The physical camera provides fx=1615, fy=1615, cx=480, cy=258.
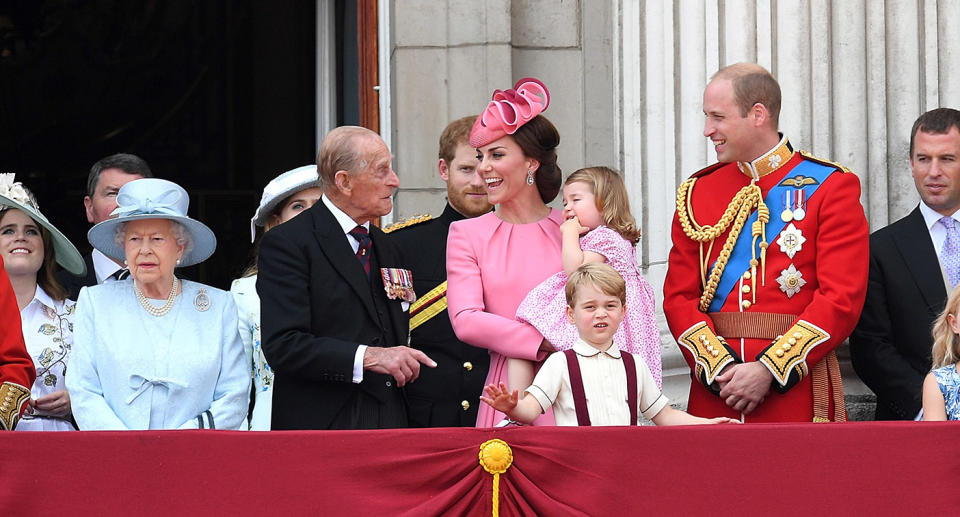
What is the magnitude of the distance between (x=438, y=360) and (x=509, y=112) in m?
0.84

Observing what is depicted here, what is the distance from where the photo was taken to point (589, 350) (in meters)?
4.46

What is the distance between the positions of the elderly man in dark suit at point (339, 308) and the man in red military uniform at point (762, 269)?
3.10ft

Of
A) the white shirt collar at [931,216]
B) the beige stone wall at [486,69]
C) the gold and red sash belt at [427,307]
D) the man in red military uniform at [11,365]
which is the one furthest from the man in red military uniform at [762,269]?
the man in red military uniform at [11,365]

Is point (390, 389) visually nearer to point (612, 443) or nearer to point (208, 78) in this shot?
point (612, 443)

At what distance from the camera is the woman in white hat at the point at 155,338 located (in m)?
4.80

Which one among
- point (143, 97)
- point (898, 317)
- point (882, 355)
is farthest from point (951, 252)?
point (143, 97)

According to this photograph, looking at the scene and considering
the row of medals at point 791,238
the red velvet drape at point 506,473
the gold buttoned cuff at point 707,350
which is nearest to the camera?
the red velvet drape at point 506,473

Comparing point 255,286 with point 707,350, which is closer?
point 707,350

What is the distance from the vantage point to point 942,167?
5.41m

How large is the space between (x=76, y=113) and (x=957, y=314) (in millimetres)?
7163

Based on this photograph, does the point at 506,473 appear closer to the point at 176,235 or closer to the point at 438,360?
the point at 438,360

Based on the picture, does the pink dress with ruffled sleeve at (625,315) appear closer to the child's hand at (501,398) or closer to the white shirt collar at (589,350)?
the white shirt collar at (589,350)

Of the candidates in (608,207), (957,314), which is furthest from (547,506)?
(957,314)

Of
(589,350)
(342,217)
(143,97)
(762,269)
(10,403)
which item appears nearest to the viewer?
(589,350)
